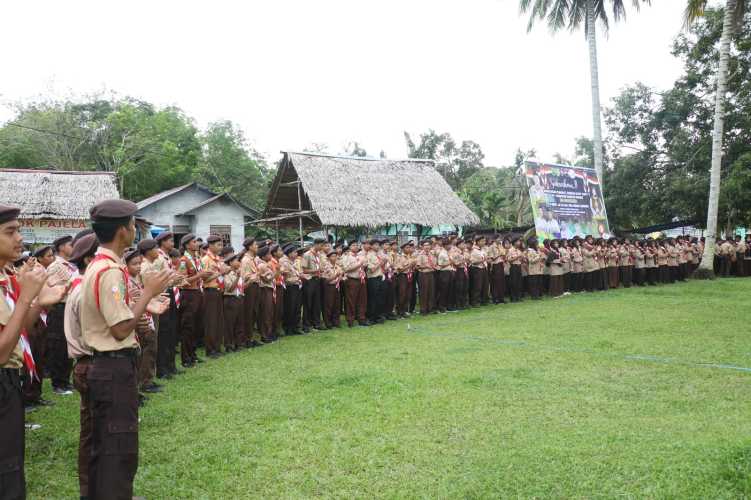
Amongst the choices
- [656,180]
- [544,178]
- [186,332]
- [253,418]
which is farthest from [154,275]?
[656,180]

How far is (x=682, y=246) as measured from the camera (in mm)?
20641

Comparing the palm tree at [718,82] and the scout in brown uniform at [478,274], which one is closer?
the scout in brown uniform at [478,274]

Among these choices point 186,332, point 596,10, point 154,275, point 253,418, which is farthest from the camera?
point 596,10

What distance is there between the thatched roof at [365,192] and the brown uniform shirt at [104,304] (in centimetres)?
1416

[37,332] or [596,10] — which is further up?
[596,10]

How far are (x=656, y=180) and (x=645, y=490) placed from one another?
2600cm

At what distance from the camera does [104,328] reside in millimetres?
3271

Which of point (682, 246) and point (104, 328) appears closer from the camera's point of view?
point (104, 328)

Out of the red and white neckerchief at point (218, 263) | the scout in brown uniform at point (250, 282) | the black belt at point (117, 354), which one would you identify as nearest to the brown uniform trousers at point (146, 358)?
the red and white neckerchief at point (218, 263)

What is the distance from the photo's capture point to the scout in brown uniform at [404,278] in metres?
13.8

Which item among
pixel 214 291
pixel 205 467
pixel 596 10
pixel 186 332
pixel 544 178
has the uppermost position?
pixel 596 10

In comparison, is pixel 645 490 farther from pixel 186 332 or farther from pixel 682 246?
pixel 682 246

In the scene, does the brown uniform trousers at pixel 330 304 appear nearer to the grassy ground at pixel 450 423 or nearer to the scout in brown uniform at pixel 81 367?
the grassy ground at pixel 450 423

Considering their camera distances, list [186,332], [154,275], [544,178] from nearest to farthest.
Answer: [154,275], [186,332], [544,178]
